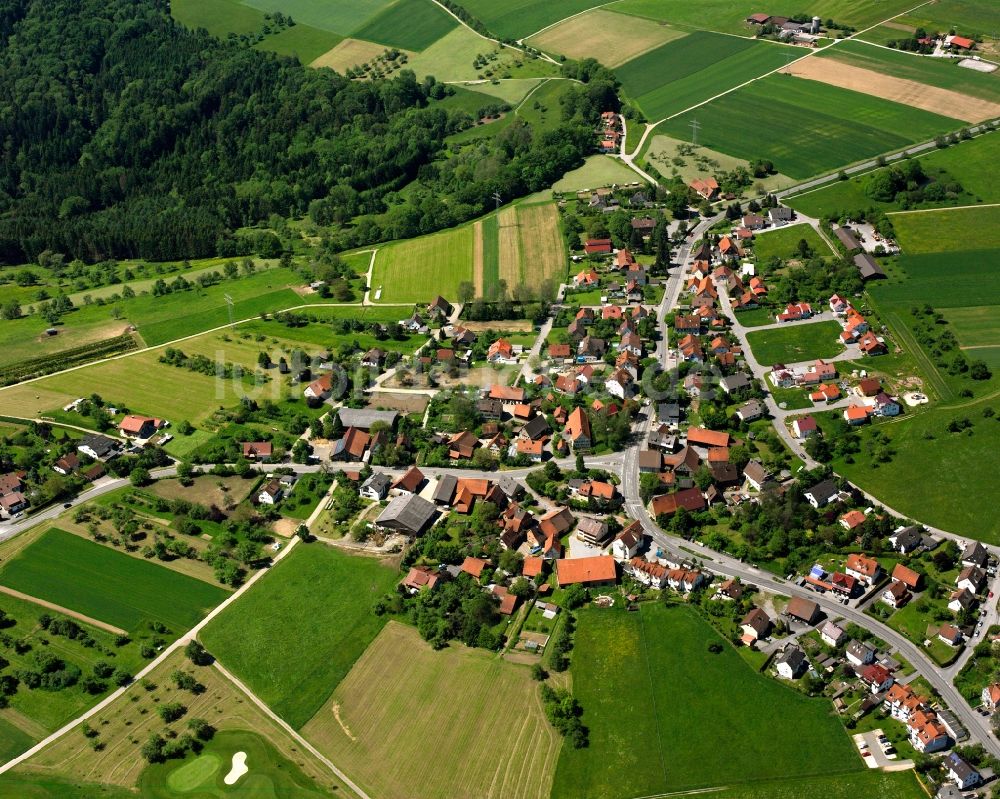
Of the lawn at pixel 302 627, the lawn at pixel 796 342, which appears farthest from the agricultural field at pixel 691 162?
the lawn at pixel 302 627

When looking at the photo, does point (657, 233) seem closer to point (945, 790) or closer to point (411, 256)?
point (411, 256)

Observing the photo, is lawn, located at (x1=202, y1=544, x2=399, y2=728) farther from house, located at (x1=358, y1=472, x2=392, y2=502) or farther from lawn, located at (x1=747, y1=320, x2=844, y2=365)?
lawn, located at (x1=747, y1=320, x2=844, y2=365)

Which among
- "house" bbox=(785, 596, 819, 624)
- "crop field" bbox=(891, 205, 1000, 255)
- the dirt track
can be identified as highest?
the dirt track

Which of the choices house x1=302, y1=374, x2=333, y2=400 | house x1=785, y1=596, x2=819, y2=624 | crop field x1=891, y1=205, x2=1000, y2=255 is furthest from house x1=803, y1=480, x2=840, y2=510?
house x1=302, y1=374, x2=333, y2=400

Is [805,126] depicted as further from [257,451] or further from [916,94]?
[257,451]

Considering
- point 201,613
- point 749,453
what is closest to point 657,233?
point 749,453

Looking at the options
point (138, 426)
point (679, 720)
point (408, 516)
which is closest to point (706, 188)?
point (408, 516)
